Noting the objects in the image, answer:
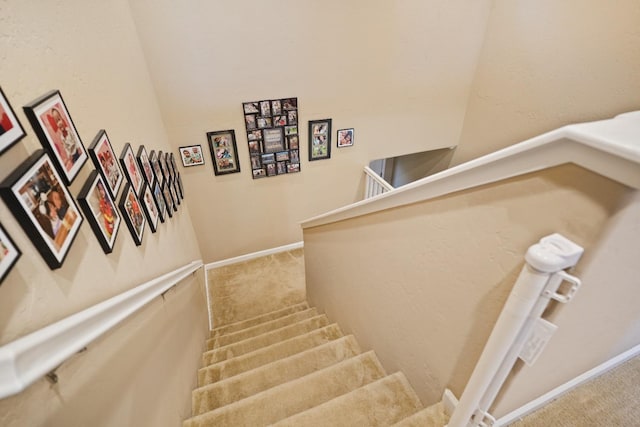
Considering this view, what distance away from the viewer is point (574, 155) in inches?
20.4

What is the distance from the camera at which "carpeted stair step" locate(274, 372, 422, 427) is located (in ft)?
4.02

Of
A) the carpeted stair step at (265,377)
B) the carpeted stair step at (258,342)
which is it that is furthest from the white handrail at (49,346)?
the carpeted stair step at (258,342)

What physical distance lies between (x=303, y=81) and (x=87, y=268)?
248cm

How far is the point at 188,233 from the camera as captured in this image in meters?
2.70

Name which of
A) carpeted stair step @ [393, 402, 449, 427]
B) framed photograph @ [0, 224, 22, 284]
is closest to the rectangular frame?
carpeted stair step @ [393, 402, 449, 427]

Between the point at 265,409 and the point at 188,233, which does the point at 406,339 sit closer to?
the point at 265,409

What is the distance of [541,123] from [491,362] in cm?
291

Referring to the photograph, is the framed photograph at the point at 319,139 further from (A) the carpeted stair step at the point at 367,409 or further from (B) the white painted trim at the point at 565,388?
(B) the white painted trim at the point at 565,388

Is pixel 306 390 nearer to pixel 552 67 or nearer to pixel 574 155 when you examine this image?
pixel 574 155

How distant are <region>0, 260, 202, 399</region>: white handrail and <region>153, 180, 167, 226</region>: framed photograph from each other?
3.52 ft

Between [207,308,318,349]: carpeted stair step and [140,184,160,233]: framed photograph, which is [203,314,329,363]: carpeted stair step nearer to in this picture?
[207,308,318,349]: carpeted stair step

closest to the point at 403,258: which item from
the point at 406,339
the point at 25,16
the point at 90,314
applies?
the point at 406,339

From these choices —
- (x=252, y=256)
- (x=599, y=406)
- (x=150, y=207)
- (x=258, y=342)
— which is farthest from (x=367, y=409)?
(x=252, y=256)

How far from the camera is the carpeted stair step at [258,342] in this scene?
2174 millimetres
